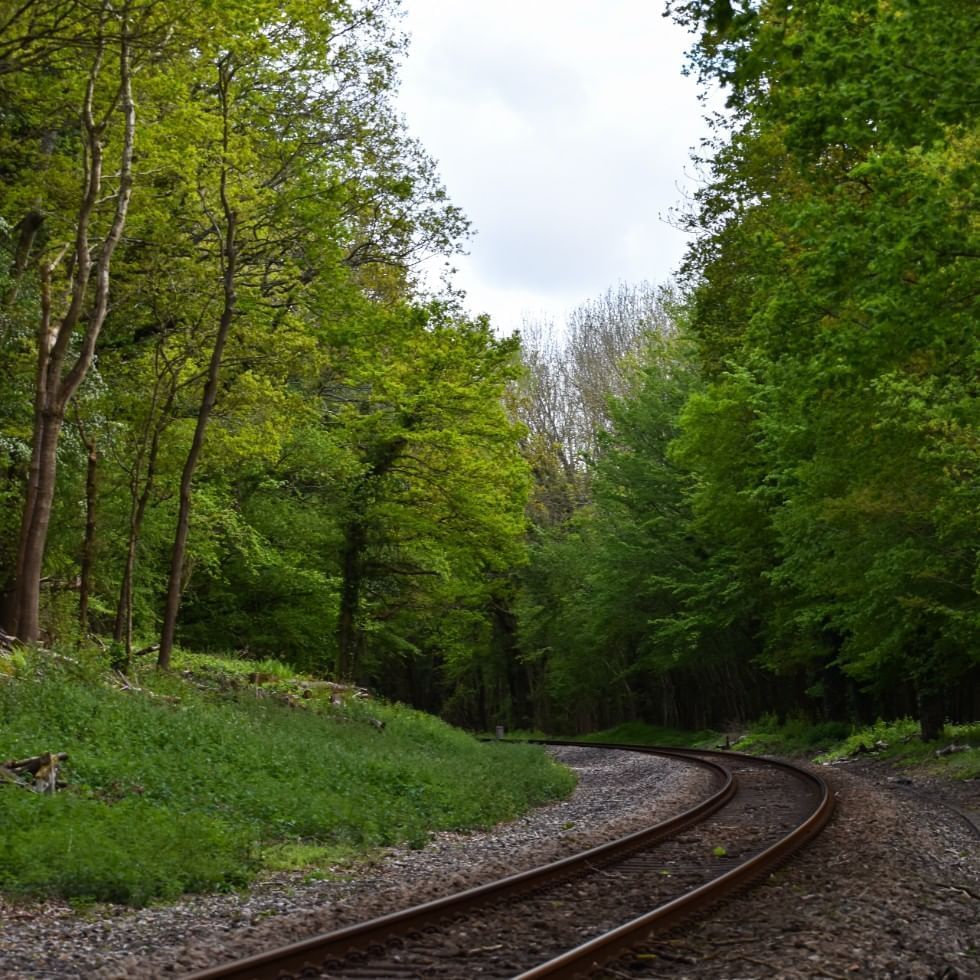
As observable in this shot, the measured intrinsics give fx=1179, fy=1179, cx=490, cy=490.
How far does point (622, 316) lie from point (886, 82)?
159ft

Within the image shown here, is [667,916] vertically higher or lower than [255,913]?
higher

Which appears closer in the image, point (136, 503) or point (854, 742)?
point (136, 503)

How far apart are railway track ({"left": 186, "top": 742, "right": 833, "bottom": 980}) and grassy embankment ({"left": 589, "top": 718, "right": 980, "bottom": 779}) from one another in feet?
32.7

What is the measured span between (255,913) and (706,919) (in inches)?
132

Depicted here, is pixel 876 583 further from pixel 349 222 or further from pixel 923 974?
pixel 923 974

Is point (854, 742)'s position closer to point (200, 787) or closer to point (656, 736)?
point (656, 736)

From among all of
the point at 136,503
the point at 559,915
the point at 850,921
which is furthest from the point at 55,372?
the point at 850,921

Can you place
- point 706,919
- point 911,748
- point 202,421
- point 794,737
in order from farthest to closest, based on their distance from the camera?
point 794,737 → point 911,748 → point 202,421 → point 706,919

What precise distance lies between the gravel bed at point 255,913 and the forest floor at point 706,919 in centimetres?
2

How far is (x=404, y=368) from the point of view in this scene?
3123 centimetres

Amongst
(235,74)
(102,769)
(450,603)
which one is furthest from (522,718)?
(102,769)

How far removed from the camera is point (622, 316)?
5981 cm

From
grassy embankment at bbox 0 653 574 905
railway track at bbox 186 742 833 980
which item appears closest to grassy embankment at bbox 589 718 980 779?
grassy embankment at bbox 0 653 574 905

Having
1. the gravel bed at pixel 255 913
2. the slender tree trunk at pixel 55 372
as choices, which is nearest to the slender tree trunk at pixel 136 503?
the slender tree trunk at pixel 55 372
